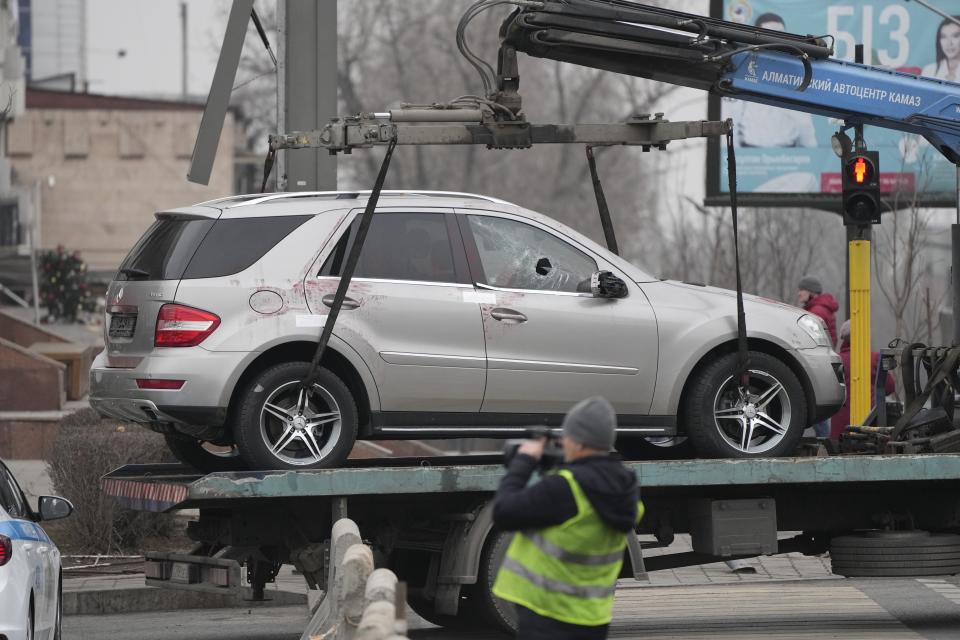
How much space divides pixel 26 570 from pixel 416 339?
265 centimetres

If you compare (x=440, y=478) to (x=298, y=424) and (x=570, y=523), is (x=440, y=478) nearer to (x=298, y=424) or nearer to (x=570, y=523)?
(x=298, y=424)

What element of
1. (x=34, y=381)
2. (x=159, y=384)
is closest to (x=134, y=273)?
(x=159, y=384)

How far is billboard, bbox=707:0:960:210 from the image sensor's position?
80.2 feet

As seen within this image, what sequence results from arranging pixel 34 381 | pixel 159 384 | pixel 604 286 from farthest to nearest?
pixel 34 381
pixel 604 286
pixel 159 384

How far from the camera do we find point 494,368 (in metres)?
9.80

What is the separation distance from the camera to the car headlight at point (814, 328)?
34.5 ft

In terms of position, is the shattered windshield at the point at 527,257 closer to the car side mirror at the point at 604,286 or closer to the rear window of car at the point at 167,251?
the car side mirror at the point at 604,286

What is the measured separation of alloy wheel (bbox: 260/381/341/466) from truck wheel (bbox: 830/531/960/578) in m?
3.41

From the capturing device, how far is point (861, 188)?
14000mm

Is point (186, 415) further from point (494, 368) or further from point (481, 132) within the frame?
point (481, 132)

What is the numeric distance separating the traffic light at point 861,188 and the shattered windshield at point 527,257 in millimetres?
4445

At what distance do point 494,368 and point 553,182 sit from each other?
45527 millimetres

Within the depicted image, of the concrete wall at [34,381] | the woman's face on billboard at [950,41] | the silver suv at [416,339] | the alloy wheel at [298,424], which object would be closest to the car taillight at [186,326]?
the silver suv at [416,339]

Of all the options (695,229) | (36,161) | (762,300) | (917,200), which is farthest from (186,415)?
(36,161)
